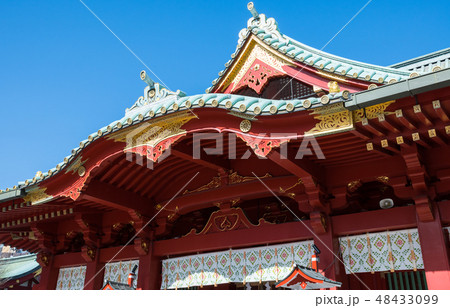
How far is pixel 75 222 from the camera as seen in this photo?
10414 mm

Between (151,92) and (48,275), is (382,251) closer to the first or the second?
(151,92)

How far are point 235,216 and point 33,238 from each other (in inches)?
232

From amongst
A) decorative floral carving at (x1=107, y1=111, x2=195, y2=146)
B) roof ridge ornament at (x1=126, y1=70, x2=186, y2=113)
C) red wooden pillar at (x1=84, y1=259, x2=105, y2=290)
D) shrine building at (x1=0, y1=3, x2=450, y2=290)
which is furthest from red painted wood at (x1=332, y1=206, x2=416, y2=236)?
red wooden pillar at (x1=84, y1=259, x2=105, y2=290)

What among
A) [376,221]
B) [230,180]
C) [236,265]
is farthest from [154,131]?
[376,221]

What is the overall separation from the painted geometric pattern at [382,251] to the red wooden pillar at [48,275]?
290 inches

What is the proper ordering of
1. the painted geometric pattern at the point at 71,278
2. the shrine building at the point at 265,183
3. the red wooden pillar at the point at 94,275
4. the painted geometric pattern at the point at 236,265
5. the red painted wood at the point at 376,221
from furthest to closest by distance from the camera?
the painted geometric pattern at the point at 71,278
the red wooden pillar at the point at 94,275
the painted geometric pattern at the point at 236,265
the red painted wood at the point at 376,221
the shrine building at the point at 265,183

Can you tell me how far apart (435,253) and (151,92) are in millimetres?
6523

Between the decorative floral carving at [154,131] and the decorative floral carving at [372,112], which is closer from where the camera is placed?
the decorative floral carving at [372,112]

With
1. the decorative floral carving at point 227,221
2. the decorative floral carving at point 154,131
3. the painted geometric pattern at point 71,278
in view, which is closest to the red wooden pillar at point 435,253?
the decorative floral carving at point 227,221

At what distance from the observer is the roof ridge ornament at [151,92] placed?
917 centimetres

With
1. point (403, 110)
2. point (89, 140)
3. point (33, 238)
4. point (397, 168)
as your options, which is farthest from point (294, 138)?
point (33, 238)

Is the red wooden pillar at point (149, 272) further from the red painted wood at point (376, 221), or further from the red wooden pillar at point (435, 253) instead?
the red wooden pillar at point (435, 253)

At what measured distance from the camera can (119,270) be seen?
9570mm
